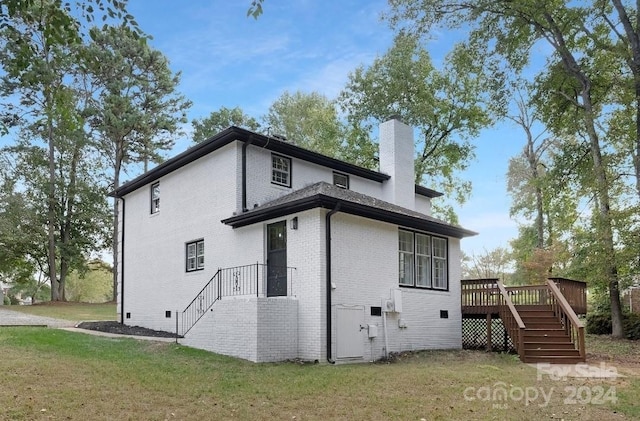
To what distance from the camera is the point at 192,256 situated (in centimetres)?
1631

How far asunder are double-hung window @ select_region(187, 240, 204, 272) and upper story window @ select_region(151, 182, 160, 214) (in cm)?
283

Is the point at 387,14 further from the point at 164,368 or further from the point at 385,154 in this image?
the point at 164,368

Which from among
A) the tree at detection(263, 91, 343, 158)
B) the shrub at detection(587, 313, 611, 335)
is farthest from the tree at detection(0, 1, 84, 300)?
the tree at detection(263, 91, 343, 158)

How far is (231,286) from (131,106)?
71.1 feet

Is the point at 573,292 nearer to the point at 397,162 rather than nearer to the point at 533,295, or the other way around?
the point at 533,295

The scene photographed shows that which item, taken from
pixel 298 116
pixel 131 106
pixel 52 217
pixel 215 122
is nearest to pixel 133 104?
pixel 131 106

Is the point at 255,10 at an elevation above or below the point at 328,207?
above

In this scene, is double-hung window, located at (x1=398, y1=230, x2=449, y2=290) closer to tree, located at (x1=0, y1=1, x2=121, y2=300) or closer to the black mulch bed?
the black mulch bed

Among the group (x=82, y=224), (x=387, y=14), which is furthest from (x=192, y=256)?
(x=82, y=224)

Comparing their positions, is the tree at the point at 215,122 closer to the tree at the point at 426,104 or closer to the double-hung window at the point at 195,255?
the tree at the point at 426,104

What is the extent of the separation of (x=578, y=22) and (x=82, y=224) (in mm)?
29786

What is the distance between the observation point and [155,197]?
18625mm

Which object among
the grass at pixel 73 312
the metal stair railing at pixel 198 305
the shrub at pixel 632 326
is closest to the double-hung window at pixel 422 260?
the metal stair railing at pixel 198 305

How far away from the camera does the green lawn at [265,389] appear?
6844mm
